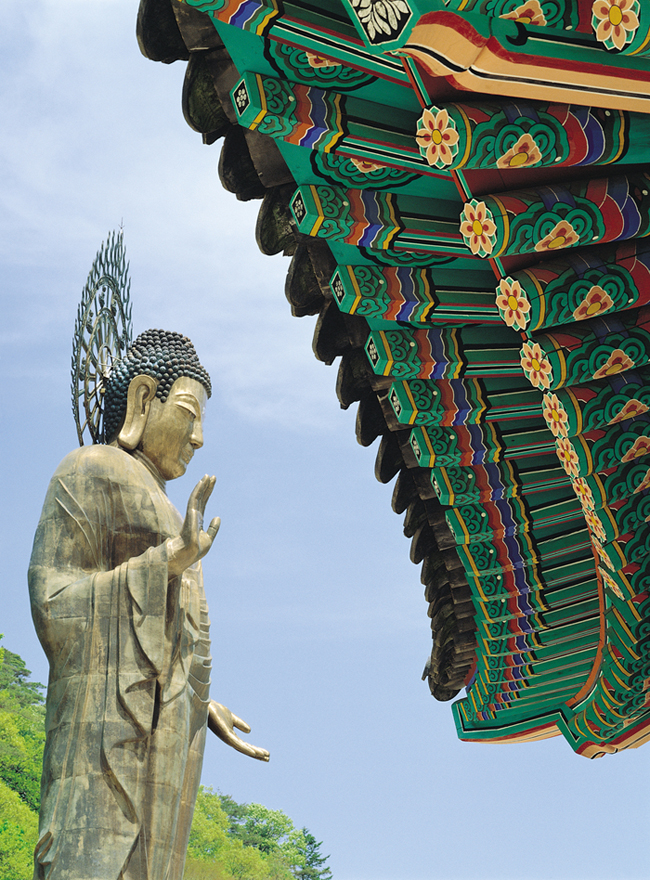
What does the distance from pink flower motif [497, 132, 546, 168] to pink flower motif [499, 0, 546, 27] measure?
0.68 m

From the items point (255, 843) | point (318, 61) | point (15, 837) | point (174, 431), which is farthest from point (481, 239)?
point (255, 843)

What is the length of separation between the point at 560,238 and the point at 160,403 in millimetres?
2988

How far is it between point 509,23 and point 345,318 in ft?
11.4

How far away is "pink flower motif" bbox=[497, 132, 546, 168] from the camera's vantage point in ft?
15.0

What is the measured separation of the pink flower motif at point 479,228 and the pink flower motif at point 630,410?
50.5 inches

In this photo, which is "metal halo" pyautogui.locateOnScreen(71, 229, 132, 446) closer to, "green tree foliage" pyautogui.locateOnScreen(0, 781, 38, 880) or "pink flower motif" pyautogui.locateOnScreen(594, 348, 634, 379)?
"pink flower motif" pyautogui.locateOnScreen(594, 348, 634, 379)

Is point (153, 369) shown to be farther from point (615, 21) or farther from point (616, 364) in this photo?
point (615, 21)

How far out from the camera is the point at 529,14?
3.90 m

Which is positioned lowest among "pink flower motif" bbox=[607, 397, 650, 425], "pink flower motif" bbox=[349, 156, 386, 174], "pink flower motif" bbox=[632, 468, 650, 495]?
"pink flower motif" bbox=[632, 468, 650, 495]

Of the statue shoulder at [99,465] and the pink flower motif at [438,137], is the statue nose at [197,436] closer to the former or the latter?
the statue shoulder at [99,465]

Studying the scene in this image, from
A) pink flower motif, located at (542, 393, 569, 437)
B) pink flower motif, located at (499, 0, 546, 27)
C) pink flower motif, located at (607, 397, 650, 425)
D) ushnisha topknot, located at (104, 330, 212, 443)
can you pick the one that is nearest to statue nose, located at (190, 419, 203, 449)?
ushnisha topknot, located at (104, 330, 212, 443)

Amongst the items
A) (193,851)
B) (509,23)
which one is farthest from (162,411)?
(193,851)

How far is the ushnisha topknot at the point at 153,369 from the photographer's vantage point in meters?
6.95

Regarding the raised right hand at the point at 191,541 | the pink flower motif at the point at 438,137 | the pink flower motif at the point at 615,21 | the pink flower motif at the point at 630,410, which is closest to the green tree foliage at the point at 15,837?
the raised right hand at the point at 191,541
